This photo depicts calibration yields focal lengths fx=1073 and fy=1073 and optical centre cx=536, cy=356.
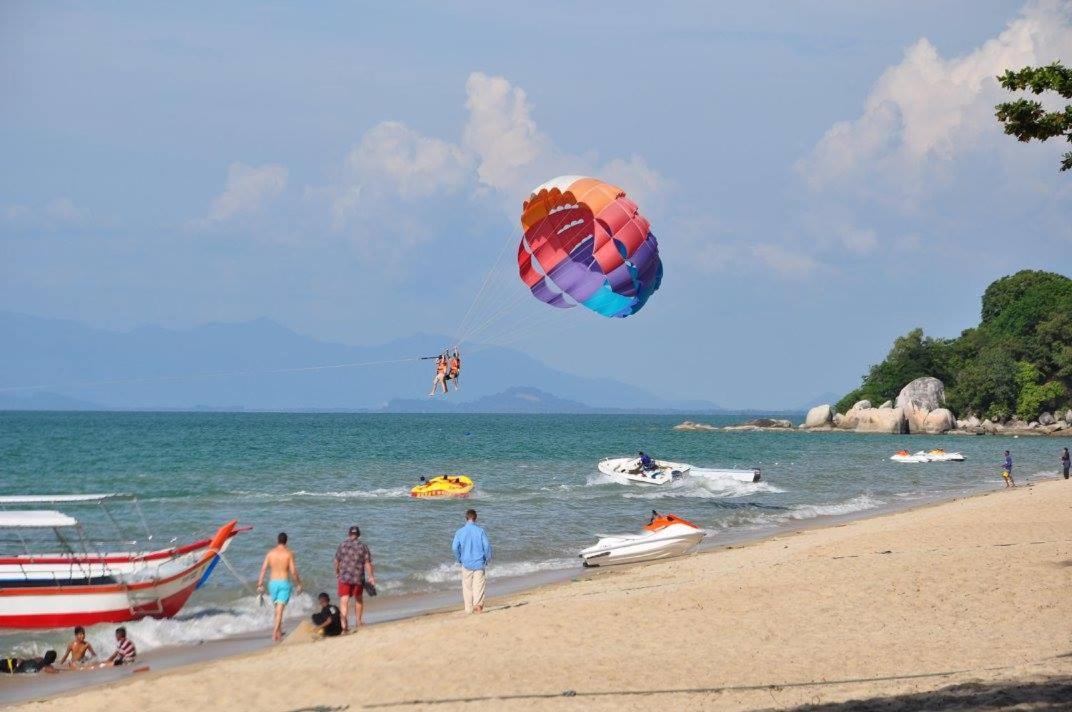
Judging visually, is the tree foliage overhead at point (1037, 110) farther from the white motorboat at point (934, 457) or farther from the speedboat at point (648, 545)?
the white motorboat at point (934, 457)

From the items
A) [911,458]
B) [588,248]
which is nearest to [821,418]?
[911,458]

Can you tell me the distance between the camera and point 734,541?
79.7ft

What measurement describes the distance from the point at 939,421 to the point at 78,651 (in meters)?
85.5

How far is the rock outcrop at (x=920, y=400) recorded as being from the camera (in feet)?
300

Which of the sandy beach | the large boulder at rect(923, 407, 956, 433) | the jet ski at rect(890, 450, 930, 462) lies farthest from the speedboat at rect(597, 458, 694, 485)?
the large boulder at rect(923, 407, 956, 433)

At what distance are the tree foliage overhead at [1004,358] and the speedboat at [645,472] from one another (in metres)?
56.8

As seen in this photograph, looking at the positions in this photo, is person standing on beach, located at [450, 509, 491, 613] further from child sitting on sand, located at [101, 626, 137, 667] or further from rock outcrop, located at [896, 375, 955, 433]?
rock outcrop, located at [896, 375, 955, 433]

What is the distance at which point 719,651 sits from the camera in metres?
11.3

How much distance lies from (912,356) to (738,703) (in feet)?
323

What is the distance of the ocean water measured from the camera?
1986 centimetres

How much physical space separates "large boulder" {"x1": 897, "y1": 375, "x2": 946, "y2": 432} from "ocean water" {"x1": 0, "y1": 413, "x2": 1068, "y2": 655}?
19947mm

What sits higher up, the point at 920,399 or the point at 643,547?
the point at 920,399

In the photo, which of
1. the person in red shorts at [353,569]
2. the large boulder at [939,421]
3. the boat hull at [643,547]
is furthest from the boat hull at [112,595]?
the large boulder at [939,421]

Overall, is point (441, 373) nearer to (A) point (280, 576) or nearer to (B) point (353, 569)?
(B) point (353, 569)
